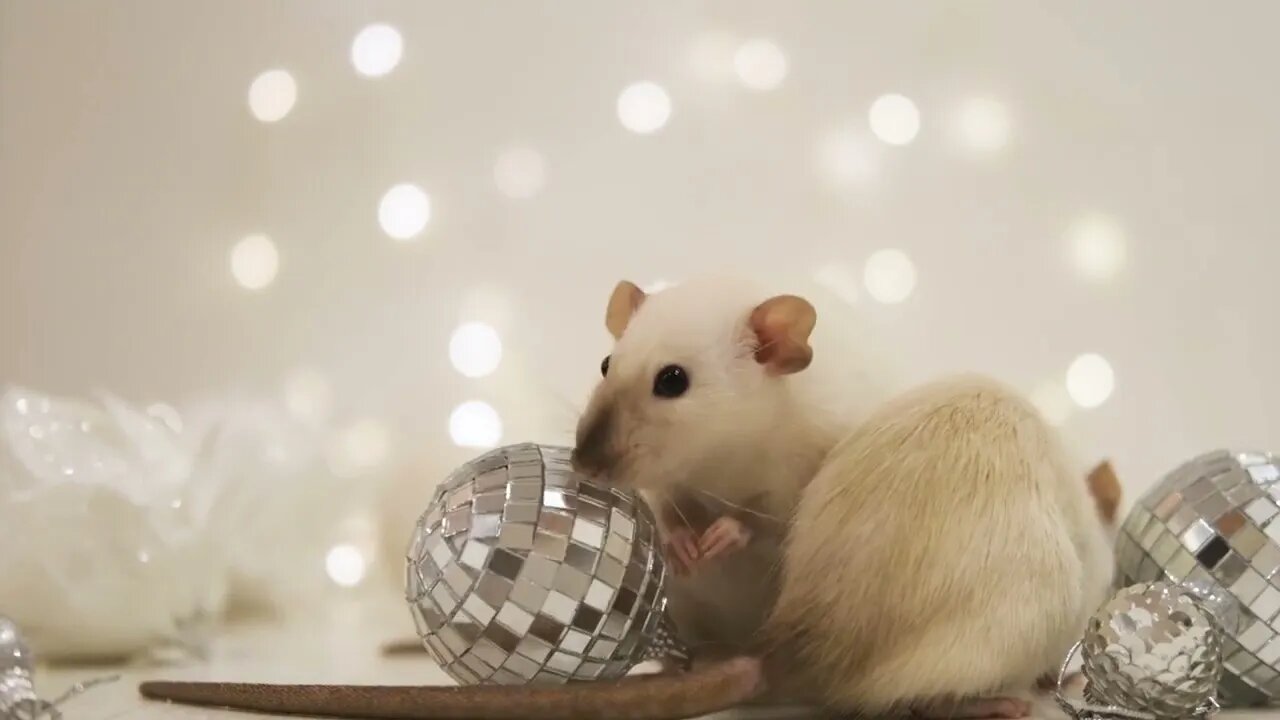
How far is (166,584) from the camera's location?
813mm

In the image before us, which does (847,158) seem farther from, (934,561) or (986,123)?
(934,561)

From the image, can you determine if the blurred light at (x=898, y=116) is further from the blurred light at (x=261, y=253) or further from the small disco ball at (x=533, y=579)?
the small disco ball at (x=533, y=579)

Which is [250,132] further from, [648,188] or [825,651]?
[825,651]

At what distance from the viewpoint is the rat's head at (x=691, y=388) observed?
1.96 feet

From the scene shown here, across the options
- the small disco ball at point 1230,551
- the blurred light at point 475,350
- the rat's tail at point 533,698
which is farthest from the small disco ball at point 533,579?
the blurred light at point 475,350

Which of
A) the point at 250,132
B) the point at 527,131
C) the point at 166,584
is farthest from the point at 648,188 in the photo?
the point at 166,584

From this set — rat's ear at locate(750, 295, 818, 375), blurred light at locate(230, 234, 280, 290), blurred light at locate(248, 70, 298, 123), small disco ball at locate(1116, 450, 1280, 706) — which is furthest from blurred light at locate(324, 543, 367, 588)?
small disco ball at locate(1116, 450, 1280, 706)

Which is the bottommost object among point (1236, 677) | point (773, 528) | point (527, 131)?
point (1236, 677)

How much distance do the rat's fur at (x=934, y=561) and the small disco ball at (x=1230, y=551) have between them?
8 centimetres

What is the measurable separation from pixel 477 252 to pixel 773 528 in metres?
0.72

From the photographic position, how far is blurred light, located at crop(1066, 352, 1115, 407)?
1.22 metres

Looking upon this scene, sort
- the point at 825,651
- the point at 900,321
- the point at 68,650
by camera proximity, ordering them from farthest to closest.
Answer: the point at 900,321
the point at 68,650
the point at 825,651

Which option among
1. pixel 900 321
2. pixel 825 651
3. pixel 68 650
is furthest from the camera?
pixel 900 321

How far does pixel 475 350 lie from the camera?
125 cm
